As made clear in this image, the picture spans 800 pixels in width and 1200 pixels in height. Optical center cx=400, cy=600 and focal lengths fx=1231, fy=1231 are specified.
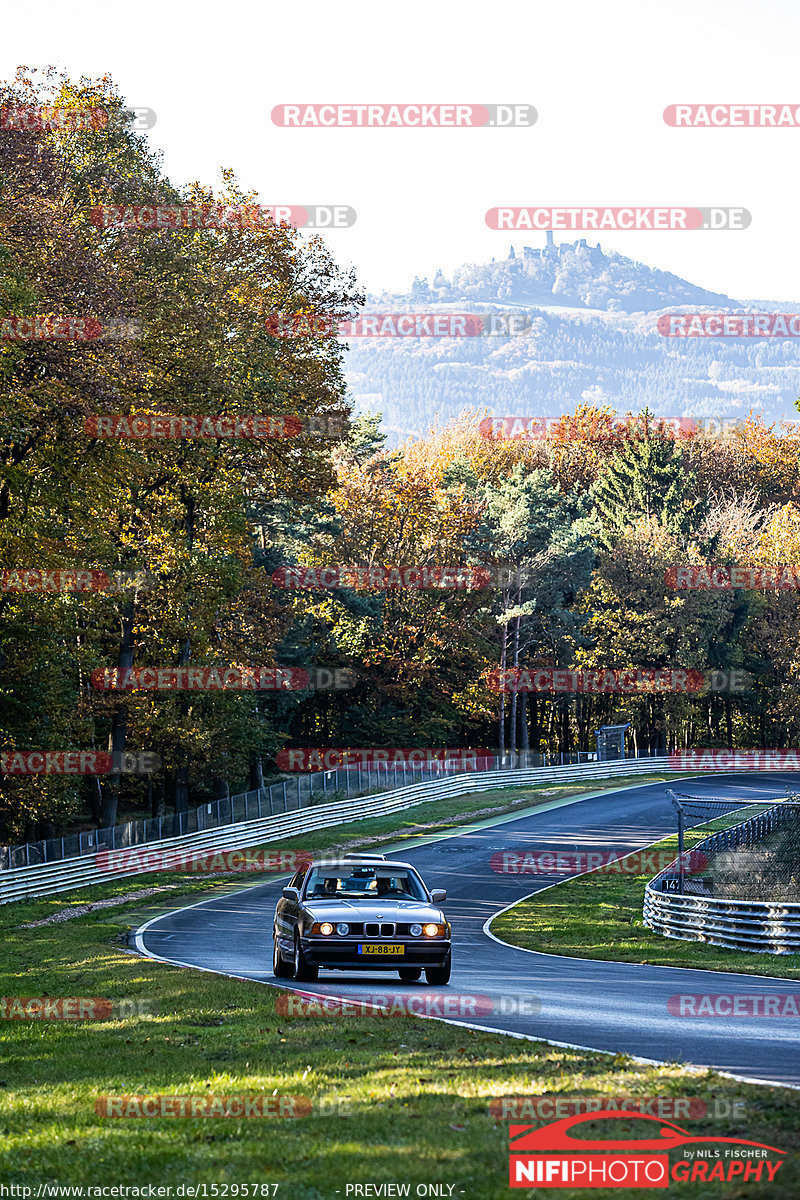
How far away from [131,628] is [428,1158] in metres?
33.3

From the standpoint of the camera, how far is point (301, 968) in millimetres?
15297

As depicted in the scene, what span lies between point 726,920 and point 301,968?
419 inches

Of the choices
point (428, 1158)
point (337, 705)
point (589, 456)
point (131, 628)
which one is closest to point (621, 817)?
point (131, 628)

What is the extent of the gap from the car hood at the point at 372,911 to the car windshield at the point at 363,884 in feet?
1.01

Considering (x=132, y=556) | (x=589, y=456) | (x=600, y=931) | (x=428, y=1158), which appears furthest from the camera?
(x=589, y=456)

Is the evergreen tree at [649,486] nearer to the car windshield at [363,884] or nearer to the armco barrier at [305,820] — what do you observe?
the armco barrier at [305,820]

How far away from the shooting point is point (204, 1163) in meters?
6.62

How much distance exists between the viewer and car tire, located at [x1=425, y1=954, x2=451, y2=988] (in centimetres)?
1527

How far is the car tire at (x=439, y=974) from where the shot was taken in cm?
1527

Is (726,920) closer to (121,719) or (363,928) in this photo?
(363,928)

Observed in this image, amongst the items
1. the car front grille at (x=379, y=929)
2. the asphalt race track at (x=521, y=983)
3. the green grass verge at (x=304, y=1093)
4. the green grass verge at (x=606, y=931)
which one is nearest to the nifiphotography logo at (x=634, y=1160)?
the green grass verge at (x=304, y=1093)

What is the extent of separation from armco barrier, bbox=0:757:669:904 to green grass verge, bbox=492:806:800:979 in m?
12.6

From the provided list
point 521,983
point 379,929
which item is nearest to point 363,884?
point 379,929

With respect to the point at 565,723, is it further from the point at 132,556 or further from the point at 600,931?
the point at 600,931
